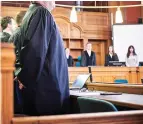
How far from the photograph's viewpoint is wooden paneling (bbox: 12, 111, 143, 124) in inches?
42.3

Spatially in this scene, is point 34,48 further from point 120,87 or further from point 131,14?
point 131,14

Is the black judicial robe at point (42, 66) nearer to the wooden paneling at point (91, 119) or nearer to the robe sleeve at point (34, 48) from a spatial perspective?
the robe sleeve at point (34, 48)

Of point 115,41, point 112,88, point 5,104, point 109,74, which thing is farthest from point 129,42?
point 5,104

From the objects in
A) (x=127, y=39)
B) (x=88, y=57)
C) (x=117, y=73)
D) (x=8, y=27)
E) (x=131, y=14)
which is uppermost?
(x=131, y=14)

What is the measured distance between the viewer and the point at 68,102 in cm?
202

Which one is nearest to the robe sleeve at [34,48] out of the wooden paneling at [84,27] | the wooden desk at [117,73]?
the wooden desk at [117,73]

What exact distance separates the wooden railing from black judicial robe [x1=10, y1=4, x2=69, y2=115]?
75 cm

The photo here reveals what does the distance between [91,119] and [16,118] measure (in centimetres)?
28

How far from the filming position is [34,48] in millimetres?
1828

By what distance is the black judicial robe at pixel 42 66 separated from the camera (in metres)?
1.84

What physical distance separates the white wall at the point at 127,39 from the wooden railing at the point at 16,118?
313 inches

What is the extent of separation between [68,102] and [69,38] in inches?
281

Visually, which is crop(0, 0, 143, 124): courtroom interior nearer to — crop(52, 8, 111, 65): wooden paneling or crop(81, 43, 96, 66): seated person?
crop(81, 43, 96, 66): seated person

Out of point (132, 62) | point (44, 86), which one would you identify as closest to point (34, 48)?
point (44, 86)
